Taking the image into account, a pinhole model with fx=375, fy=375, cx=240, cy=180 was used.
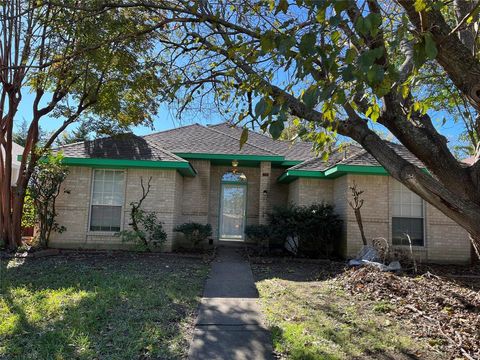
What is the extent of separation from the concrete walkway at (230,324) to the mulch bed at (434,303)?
6.85 ft

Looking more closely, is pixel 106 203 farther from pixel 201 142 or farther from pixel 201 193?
pixel 201 142

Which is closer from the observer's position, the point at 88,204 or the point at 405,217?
the point at 405,217

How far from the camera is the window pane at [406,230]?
11.6 meters

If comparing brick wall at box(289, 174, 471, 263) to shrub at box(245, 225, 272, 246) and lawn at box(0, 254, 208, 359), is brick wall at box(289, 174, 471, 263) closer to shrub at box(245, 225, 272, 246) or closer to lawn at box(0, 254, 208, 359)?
shrub at box(245, 225, 272, 246)

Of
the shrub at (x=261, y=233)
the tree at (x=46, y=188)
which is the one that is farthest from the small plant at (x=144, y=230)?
the shrub at (x=261, y=233)

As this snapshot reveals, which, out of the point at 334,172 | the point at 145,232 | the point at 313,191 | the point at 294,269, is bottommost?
the point at 294,269

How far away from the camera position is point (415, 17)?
361 centimetres

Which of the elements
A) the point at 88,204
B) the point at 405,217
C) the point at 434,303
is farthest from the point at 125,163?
the point at 434,303

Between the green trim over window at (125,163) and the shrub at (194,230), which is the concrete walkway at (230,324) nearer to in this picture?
the shrub at (194,230)

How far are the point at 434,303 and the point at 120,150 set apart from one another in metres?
10.1

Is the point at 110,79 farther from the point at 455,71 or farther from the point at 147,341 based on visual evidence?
the point at 455,71

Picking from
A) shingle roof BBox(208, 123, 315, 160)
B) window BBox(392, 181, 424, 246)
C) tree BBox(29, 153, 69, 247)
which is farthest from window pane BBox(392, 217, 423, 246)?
tree BBox(29, 153, 69, 247)

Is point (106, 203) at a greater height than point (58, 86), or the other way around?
point (58, 86)

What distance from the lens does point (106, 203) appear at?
1227 centimetres
